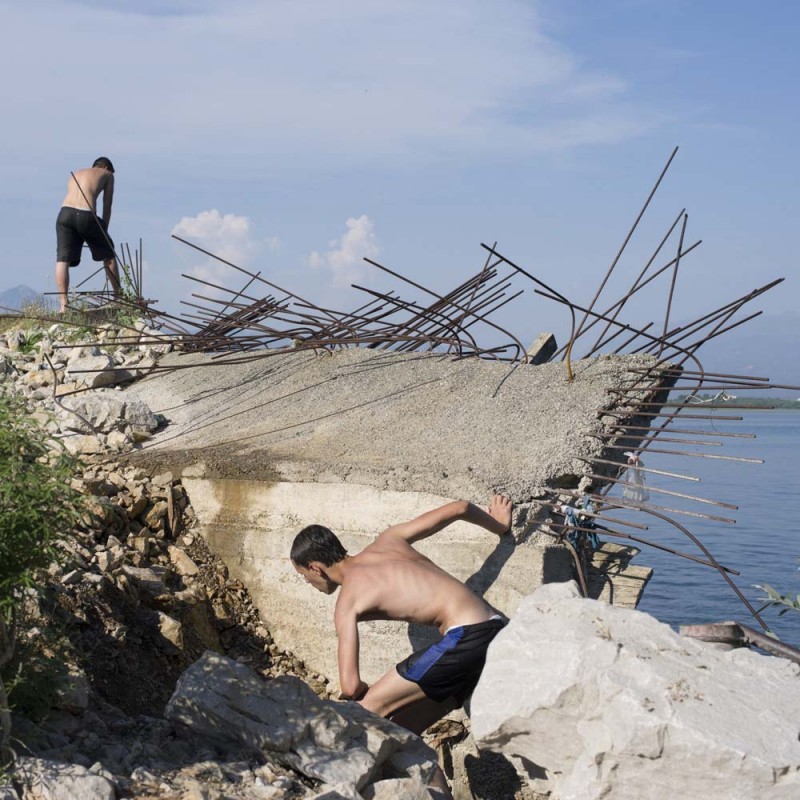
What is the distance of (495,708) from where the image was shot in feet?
11.0

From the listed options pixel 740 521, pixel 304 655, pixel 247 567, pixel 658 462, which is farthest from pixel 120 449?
pixel 658 462

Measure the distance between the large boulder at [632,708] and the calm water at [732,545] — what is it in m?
2.87

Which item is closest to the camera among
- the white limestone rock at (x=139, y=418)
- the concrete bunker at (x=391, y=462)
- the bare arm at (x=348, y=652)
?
the bare arm at (x=348, y=652)

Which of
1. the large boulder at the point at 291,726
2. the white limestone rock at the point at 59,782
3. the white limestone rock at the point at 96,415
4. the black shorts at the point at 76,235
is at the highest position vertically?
the black shorts at the point at 76,235

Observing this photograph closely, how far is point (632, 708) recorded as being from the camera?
3033 mm

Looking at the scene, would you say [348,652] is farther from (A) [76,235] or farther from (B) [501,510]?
(A) [76,235]

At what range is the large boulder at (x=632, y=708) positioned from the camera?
296 cm

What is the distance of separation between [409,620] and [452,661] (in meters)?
0.26

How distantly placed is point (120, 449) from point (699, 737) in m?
4.70

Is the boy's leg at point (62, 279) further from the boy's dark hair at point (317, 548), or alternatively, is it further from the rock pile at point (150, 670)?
the boy's dark hair at point (317, 548)

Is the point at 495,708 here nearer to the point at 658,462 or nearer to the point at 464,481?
the point at 464,481

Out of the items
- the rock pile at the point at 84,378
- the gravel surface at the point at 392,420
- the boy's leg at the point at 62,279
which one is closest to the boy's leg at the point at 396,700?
the gravel surface at the point at 392,420

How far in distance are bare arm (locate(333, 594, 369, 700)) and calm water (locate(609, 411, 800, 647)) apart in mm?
2786

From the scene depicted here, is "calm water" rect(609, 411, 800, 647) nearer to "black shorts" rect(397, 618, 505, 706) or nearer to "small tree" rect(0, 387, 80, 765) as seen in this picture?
"black shorts" rect(397, 618, 505, 706)
